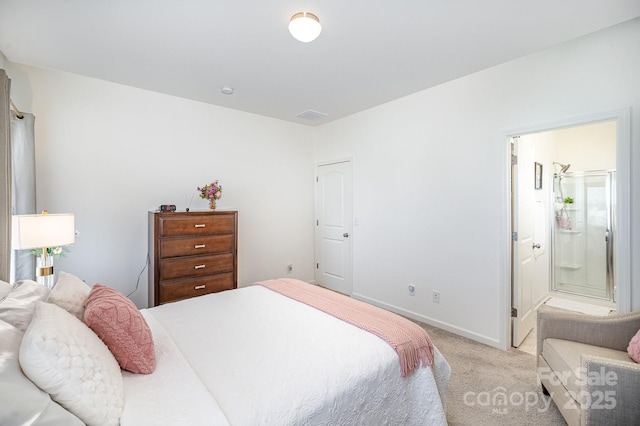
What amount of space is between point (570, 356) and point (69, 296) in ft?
9.30

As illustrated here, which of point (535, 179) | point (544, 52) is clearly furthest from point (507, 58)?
point (535, 179)

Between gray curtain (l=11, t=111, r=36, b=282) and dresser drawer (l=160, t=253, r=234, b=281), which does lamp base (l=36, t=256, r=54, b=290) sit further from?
dresser drawer (l=160, t=253, r=234, b=281)

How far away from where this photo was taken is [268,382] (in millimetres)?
1233

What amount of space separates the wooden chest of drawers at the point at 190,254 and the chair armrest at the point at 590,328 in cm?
299

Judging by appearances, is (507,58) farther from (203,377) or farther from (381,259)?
(203,377)

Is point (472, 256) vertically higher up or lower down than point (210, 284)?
higher up

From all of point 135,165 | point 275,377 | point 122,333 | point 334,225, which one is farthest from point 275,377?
point 334,225

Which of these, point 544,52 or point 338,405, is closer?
point 338,405

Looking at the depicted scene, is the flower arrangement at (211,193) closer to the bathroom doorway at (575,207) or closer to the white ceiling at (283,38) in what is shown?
the white ceiling at (283,38)

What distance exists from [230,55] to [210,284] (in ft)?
7.78

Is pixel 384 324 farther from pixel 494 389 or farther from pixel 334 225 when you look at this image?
pixel 334 225

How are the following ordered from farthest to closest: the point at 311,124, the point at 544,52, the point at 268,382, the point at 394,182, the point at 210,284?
the point at 311,124 < the point at 394,182 < the point at 210,284 < the point at 544,52 < the point at 268,382

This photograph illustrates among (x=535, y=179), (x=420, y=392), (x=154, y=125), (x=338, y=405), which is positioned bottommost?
(x=420, y=392)

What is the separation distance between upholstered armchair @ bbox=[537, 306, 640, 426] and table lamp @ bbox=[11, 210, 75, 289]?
327cm
